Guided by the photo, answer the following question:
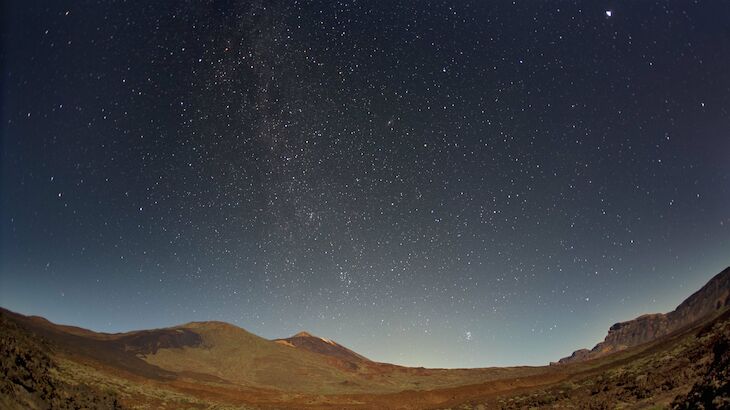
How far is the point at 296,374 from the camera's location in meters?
65.6

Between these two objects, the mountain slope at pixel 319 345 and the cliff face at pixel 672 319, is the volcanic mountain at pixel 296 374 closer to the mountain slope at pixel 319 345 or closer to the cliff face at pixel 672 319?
the cliff face at pixel 672 319

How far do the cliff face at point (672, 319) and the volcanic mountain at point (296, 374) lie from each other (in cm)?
89

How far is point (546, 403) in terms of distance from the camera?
24.7 meters

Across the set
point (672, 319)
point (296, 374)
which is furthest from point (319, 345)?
point (672, 319)

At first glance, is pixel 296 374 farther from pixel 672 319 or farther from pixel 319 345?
pixel 672 319

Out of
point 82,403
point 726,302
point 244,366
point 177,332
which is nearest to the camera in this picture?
point 82,403

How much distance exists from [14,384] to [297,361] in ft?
213

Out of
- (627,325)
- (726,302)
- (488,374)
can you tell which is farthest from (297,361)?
(627,325)

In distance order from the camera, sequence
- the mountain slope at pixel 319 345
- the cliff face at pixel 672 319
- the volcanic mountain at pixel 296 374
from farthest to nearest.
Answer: the mountain slope at pixel 319 345 < the cliff face at pixel 672 319 < the volcanic mountain at pixel 296 374

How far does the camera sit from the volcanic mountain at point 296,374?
1647cm

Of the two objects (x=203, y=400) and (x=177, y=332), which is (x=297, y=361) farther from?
(x=203, y=400)

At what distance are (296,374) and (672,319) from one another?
426 ft

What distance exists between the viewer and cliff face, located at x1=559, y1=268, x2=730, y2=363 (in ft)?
320

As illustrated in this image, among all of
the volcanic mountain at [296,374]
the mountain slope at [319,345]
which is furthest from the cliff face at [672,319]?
the mountain slope at [319,345]
